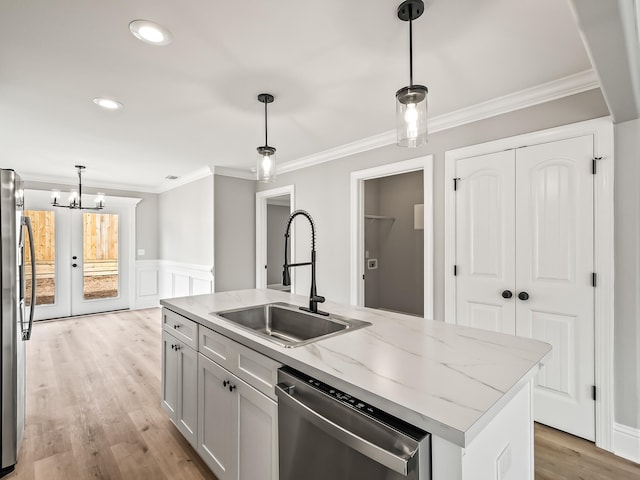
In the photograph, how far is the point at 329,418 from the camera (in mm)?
A: 1042

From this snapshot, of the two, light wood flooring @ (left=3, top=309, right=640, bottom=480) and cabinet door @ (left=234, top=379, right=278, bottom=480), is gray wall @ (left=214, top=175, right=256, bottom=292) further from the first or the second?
cabinet door @ (left=234, top=379, right=278, bottom=480)

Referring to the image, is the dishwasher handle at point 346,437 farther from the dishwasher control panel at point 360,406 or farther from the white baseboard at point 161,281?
the white baseboard at point 161,281

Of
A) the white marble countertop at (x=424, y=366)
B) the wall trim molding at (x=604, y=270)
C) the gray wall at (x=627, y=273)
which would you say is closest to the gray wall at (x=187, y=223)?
the white marble countertop at (x=424, y=366)

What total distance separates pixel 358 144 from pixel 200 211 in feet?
9.30

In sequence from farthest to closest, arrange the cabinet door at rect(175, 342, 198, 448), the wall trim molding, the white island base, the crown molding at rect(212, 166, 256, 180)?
the crown molding at rect(212, 166, 256, 180) < the wall trim molding < the cabinet door at rect(175, 342, 198, 448) < the white island base

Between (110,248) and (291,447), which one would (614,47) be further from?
(110,248)

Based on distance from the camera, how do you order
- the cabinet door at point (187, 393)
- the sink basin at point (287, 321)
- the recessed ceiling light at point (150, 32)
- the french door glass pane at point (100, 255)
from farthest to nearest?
the french door glass pane at point (100, 255)
the cabinet door at point (187, 393)
the sink basin at point (287, 321)
the recessed ceiling light at point (150, 32)

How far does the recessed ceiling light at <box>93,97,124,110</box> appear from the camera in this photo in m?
2.53

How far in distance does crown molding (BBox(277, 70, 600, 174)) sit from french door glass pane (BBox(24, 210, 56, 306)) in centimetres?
540

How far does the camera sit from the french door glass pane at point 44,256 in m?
5.50

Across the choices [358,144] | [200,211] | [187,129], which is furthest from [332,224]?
[200,211]

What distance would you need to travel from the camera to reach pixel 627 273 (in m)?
2.04

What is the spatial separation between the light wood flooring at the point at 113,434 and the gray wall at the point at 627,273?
408 millimetres

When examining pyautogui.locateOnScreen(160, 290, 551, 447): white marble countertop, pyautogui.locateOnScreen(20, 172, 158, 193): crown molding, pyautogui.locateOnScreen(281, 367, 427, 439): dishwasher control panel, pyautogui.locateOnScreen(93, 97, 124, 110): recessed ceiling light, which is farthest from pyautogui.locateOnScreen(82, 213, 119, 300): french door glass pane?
pyautogui.locateOnScreen(281, 367, 427, 439): dishwasher control panel
